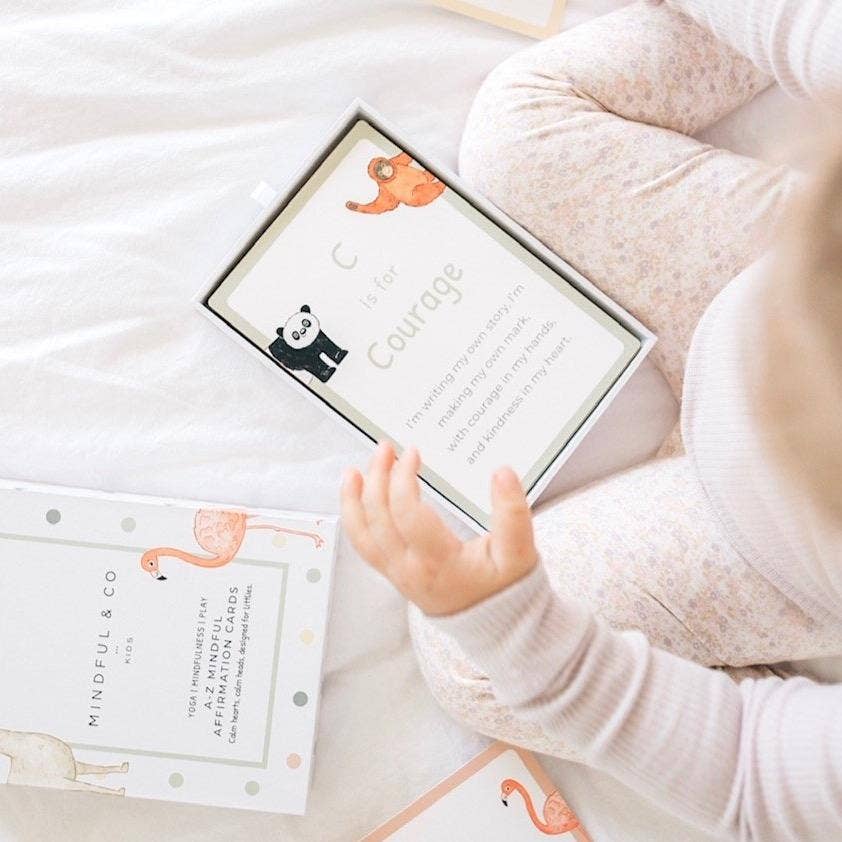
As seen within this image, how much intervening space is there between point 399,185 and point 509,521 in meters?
0.35

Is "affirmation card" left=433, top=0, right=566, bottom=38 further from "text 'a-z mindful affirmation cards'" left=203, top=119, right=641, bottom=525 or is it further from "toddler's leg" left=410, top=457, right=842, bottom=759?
"toddler's leg" left=410, top=457, right=842, bottom=759

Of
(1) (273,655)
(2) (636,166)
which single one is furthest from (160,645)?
(2) (636,166)

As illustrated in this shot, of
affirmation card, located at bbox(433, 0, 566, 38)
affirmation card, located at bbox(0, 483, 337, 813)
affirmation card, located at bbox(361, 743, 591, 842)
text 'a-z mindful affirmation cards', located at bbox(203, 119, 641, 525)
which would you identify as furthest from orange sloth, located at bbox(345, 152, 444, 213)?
affirmation card, located at bbox(361, 743, 591, 842)

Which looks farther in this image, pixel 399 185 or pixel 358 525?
pixel 399 185

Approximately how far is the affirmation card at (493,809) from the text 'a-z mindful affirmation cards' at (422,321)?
0.21 meters

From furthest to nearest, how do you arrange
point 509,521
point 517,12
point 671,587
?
point 517,12 < point 671,587 < point 509,521

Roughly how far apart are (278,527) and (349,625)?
0.35 ft

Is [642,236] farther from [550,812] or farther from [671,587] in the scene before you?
[550,812]

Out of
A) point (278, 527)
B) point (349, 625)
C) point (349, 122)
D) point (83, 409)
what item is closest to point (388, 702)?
point (349, 625)

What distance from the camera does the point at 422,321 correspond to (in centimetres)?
81

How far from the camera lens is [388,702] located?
32.8 inches

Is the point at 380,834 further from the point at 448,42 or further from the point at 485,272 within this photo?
the point at 448,42

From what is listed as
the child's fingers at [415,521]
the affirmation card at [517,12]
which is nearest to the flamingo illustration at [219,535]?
the child's fingers at [415,521]

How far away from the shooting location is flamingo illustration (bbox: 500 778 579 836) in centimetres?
81
